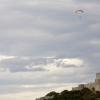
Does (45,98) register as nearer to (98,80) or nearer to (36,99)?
(36,99)

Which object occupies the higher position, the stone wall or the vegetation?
the stone wall

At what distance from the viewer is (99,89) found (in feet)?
429

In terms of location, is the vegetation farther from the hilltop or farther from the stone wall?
the stone wall

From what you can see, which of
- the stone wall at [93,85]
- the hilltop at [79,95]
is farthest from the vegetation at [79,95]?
the stone wall at [93,85]

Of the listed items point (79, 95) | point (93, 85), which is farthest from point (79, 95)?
point (93, 85)

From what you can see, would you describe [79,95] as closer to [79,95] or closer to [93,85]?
[79,95]

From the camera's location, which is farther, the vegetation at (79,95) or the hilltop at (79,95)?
the hilltop at (79,95)

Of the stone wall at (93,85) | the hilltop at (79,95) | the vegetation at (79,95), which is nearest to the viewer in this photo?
the vegetation at (79,95)

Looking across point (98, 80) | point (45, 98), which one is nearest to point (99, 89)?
point (98, 80)

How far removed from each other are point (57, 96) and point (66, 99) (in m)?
5.20

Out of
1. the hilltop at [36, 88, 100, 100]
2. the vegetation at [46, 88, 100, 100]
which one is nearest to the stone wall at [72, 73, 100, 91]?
the hilltop at [36, 88, 100, 100]

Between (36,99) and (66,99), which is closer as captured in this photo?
(66,99)

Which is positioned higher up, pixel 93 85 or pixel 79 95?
pixel 93 85

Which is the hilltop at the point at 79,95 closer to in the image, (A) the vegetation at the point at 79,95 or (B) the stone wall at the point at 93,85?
(A) the vegetation at the point at 79,95
